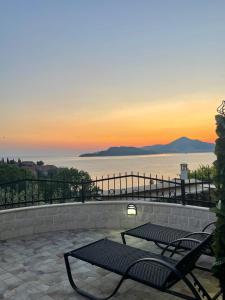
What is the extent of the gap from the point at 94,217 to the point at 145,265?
3.34 meters

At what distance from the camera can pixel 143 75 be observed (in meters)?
10.9

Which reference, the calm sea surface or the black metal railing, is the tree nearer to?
the black metal railing

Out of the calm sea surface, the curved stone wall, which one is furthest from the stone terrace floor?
the calm sea surface

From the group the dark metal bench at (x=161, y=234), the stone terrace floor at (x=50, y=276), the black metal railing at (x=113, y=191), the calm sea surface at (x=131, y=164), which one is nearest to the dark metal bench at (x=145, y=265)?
the stone terrace floor at (x=50, y=276)

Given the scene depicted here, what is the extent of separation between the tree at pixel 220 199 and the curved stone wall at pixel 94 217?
2.77 meters

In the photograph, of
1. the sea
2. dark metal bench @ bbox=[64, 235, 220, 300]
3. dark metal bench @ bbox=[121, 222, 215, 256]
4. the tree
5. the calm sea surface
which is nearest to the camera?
the tree

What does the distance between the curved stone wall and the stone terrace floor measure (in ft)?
1.36

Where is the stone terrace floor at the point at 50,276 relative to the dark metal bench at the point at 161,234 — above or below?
below

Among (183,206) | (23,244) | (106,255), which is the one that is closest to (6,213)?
(23,244)

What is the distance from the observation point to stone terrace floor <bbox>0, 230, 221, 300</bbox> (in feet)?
11.3

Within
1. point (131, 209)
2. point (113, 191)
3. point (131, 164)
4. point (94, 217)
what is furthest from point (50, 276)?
point (131, 164)

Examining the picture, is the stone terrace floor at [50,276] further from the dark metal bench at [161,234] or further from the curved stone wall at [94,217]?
the dark metal bench at [161,234]

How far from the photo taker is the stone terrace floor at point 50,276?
3436 mm

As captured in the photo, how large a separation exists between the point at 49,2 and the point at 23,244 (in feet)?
20.7
